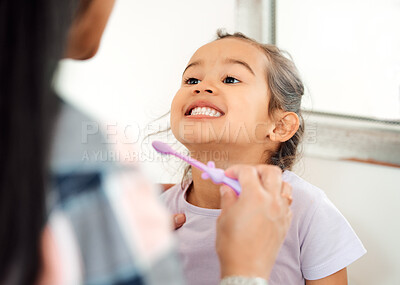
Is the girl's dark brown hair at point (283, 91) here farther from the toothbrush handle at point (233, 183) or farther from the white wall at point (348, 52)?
the toothbrush handle at point (233, 183)

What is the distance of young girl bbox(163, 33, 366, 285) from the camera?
0.87m

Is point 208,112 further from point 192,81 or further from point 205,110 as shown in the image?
point 192,81

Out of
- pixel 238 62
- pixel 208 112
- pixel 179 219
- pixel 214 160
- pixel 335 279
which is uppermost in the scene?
pixel 238 62

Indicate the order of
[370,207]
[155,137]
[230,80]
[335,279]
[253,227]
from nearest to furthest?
[253,227]
[335,279]
[230,80]
[370,207]
[155,137]

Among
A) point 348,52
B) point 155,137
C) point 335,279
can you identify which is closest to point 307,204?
point 335,279

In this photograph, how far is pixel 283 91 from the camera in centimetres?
106

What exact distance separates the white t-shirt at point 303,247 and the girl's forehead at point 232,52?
0.32m

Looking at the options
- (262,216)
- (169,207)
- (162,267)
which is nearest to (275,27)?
(169,207)

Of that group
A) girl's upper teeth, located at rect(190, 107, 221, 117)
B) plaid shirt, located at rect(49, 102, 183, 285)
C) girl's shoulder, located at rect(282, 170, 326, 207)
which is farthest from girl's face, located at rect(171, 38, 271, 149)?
plaid shirt, located at rect(49, 102, 183, 285)

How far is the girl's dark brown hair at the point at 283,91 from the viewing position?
3.38 ft

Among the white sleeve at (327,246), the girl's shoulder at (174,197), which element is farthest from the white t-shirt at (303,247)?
the girl's shoulder at (174,197)

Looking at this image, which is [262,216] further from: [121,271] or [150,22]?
[150,22]

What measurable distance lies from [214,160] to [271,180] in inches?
17.1

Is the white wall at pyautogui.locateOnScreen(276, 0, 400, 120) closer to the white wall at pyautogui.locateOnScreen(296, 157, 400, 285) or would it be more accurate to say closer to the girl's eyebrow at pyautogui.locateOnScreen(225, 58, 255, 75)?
the white wall at pyautogui.locateOnScreen(296, 157, 400, 285)
